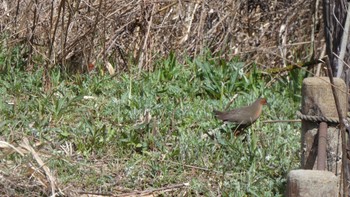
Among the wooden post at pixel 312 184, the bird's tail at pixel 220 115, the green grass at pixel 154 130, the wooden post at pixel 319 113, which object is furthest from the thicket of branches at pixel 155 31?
the wooden post at pixel 312 184

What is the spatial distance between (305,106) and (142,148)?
4.44ft

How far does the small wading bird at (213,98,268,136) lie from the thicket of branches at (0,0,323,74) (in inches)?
57.8

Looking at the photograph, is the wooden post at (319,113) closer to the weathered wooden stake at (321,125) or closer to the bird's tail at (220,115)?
the weathered wooden stake at (321,125)

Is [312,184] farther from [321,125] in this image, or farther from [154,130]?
[154,130]

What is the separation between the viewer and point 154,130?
18.5 ft

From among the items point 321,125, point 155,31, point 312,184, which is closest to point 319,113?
point 321,125

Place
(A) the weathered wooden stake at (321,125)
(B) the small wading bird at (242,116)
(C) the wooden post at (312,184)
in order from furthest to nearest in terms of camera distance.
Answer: (B) the small wading bird at (242,116), (A) the weathered wooden stake at (321,125), (C) the wooden post at (312,184)

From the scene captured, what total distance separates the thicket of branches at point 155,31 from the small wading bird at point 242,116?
4.81 feet

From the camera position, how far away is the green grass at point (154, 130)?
203 inches

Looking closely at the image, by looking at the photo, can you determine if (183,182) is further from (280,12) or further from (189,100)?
(280,12)

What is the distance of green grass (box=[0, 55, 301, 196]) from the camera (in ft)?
16.9

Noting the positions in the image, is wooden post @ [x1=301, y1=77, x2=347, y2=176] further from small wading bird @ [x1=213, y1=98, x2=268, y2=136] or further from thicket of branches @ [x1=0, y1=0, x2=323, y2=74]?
thicket of branches @ [x1=0, y1=0, x2=323, y2=74]

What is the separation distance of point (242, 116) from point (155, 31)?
2.10 metres

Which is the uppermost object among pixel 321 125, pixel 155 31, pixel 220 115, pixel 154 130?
pixel 155 31
